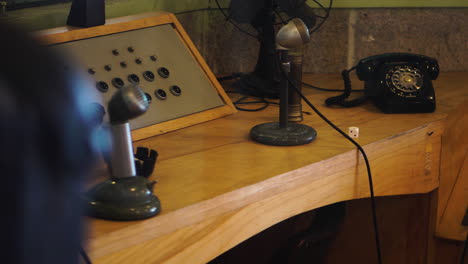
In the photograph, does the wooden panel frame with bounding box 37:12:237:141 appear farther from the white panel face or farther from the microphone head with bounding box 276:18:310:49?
the microphone head with bounding box 276:18:310:49

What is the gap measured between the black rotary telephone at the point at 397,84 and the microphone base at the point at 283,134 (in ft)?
0.85

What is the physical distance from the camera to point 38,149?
0.70 ft

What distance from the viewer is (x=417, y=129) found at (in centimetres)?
128

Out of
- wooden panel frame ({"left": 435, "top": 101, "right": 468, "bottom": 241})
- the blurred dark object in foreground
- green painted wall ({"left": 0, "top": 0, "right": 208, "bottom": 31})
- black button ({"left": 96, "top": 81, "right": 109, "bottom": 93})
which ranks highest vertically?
the blurred dark object in foreground

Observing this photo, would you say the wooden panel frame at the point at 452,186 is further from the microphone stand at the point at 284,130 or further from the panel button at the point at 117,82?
the panel button at the point at 117,82

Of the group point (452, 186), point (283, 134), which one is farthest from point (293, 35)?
point (452, 186)

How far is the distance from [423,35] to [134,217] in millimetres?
1277

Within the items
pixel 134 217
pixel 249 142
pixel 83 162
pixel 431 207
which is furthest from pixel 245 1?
pixel 83 162

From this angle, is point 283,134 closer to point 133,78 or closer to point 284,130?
point 284,130

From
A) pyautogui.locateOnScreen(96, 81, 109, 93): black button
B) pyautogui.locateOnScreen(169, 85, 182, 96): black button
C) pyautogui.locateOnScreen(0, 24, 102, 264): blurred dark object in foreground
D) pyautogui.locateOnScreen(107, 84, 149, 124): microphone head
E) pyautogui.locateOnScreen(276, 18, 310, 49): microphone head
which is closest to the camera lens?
pyautogui.locateOnScreen(0, 24, 102, 264): blurred dark object in foreground

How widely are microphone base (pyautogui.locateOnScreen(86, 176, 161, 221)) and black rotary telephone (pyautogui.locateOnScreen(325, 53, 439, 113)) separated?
72 centimetres

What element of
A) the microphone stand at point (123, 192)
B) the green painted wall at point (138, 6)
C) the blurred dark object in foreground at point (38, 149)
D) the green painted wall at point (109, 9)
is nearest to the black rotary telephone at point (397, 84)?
the green painted wall at point (138, 6)

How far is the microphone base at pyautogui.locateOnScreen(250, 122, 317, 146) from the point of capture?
116 centimetres

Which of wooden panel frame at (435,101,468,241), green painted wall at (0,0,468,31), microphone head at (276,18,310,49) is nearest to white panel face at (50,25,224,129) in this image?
green painted wall at (0,0,468,31)
